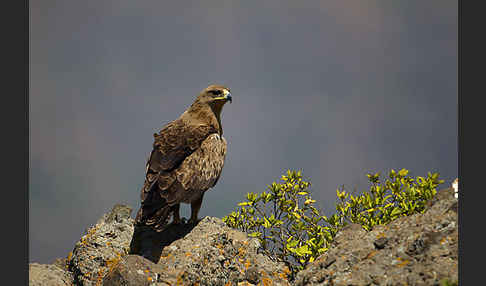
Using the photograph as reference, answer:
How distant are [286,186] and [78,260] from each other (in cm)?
394

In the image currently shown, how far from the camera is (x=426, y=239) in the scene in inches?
198

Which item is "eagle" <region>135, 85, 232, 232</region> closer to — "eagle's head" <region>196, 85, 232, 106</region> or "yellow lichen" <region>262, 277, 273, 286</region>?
"eagle's head" <region>196, 85, 232, 106</region>

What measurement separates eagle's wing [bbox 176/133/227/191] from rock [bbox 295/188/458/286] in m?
2.28

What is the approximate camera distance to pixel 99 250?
710 cm

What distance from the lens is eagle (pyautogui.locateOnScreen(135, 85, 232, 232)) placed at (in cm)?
676

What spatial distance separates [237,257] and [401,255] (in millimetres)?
2699

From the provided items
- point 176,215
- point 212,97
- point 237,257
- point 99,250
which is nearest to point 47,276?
point 99,250

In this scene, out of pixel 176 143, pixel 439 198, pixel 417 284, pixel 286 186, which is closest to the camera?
pixel 417 284

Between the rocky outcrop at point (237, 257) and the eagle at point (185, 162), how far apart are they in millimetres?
564

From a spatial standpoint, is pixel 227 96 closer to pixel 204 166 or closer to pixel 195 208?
pixel 204 166

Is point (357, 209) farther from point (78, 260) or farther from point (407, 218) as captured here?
point (78, 260)

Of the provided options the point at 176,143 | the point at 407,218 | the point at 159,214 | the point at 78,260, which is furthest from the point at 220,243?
the point at 407,218

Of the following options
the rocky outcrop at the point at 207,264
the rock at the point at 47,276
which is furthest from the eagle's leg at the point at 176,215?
the rock at the point at 47,276

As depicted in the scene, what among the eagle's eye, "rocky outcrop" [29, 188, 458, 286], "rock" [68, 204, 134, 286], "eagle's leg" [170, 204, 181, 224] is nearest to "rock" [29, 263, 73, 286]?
"rocky outcrop" [29, 188, 458, 286]
